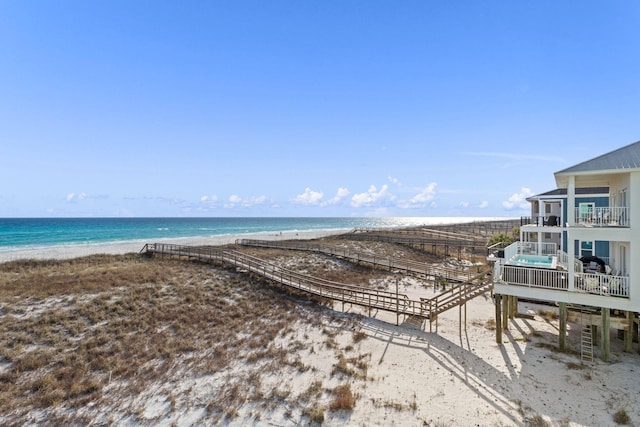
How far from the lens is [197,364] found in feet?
36.6

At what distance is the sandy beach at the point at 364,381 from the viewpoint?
27.3 ft

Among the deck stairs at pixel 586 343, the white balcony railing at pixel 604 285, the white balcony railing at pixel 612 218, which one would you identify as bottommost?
the deck stairs at pixel 586 343

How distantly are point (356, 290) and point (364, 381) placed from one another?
8093mm

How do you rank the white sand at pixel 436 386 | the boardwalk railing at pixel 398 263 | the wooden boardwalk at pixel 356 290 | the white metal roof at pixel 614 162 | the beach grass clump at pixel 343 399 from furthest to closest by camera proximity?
the boardwalk railing at pixel 398 263, the wooden boardwalk at pixel 356 290, the white metal roof at pixel 614 162, the beach grass clump at pixel 343 399, the white sand at pixel 436 386

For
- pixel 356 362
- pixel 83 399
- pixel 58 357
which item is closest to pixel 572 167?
pixel 356 362

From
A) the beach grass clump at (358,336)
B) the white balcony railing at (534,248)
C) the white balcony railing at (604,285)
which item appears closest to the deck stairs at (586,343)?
the white balcony railing at (604,285)

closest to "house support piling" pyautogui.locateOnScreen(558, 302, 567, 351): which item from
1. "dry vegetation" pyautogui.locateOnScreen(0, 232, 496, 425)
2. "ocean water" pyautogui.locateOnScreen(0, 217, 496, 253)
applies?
"dry vegetation" pyautogui.locateOnScreen(0, 232, 496, 425)

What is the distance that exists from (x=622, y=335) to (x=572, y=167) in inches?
330

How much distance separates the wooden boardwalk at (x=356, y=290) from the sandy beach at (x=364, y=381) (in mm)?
988

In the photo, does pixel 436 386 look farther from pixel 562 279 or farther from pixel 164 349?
pixel 164 349

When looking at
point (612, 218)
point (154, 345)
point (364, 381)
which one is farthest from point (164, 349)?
point (612, 218)

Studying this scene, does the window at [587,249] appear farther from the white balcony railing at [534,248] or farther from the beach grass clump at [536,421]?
the beach grass clump at [536,421]

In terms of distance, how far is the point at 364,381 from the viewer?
9.95m

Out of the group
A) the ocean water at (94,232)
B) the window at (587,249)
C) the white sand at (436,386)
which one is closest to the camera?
the white sand at (436,386)
